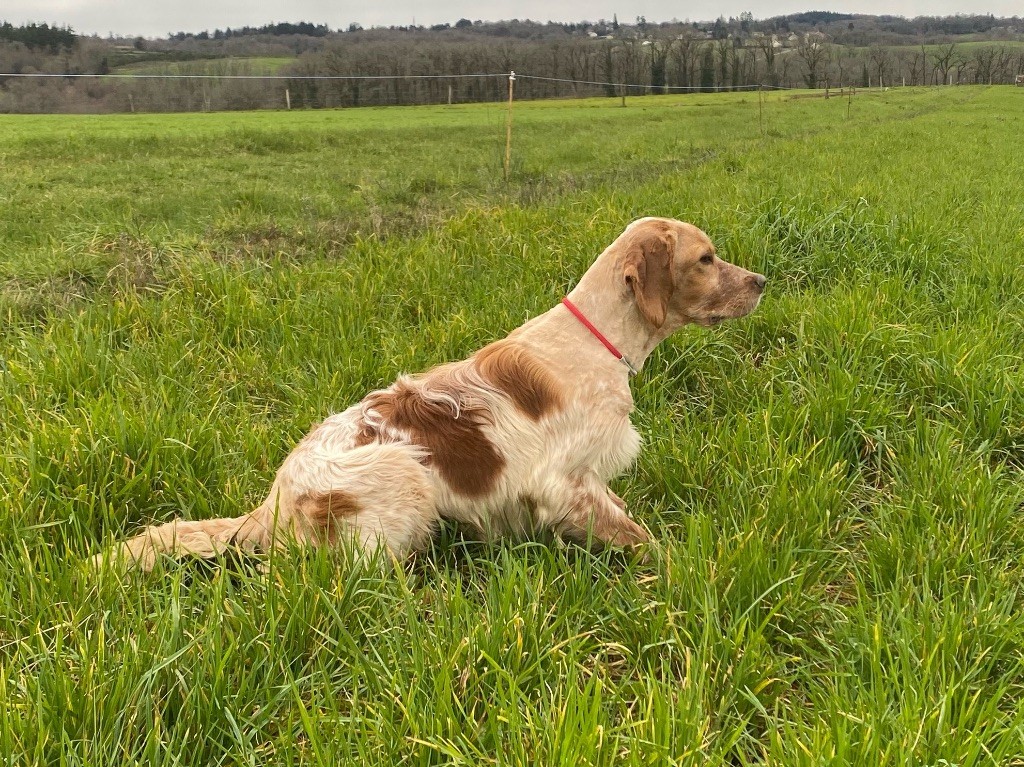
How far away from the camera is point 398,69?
68.3 metres

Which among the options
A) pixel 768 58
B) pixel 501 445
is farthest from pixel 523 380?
pixel 768 58

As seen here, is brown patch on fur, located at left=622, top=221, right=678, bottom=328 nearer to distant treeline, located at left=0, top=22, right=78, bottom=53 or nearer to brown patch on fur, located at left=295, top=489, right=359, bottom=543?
brown patch on fur, located at left=295, top=489, right=359, bottom=543

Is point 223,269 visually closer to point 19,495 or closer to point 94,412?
point 94,412

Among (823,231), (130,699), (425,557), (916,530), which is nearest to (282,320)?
(425,557)

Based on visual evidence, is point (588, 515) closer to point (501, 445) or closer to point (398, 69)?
point (501, 445)

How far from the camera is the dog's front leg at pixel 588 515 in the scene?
2.84 m

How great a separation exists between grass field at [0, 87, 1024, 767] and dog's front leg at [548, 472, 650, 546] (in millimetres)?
111

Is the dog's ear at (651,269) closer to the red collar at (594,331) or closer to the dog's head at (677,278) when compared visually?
the dog's head at (677,278)

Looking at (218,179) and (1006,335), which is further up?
(218,179)

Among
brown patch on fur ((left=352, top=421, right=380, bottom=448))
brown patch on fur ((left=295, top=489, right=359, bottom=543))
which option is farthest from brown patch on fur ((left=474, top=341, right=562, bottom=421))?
brown patch on fur ((left=295, top=489, right=359, bottom=543))

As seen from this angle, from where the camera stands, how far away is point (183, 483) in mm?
3064

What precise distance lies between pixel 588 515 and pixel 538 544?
A: 1.02ft

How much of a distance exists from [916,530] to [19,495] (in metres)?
3.49

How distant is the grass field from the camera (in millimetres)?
1751
